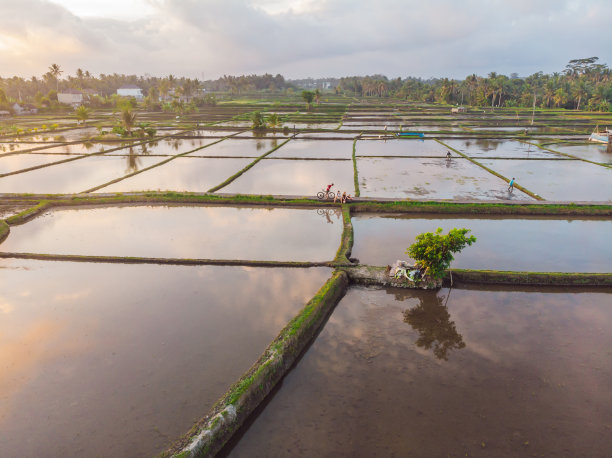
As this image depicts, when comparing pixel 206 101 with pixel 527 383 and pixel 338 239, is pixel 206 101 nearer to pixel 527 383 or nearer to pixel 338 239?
pixel 338 239

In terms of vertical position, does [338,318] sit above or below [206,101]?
below

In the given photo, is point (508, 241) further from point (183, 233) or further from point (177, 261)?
point (183, 233)

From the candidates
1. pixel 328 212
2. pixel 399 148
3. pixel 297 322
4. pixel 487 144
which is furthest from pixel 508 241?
pixel 487 144

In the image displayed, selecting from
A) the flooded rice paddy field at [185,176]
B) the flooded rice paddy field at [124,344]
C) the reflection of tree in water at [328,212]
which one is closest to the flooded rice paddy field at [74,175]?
the flooded rice paddy field at [185,176]

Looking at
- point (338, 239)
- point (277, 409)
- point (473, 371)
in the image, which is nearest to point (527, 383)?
point (473, 371)

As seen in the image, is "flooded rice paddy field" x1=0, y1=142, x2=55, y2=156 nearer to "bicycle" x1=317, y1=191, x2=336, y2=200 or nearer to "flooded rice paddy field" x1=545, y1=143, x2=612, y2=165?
"bicycle" x1=317, y1=191, x2=336, y2=200

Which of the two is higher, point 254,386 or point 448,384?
point 254,386

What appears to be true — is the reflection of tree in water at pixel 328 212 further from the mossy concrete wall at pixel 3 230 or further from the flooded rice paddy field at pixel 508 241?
the mossy concrete wall at pixel 3 230
